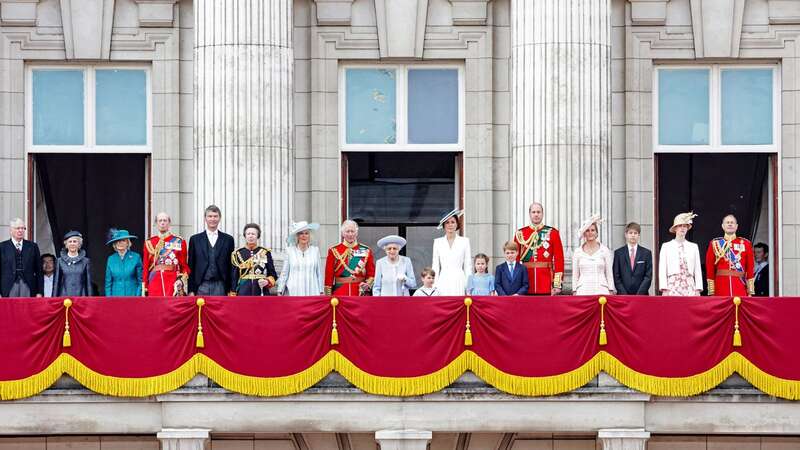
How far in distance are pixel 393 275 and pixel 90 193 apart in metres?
Result: 8.27

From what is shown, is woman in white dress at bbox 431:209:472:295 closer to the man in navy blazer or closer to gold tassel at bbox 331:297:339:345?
the man in navy blazer

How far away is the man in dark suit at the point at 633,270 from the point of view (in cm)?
3225

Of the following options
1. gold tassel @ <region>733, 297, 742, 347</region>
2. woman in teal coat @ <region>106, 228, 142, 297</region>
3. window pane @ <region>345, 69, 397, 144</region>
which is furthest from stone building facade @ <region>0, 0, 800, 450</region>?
gold tassel @ <region>733, 297, 742, 347</region>

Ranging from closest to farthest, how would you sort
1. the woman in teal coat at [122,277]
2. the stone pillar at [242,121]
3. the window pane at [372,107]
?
the woman in teal coat at [122,277]
the stone pillar at [242,121]
the window pane at [372,107]

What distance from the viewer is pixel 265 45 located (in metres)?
34.8

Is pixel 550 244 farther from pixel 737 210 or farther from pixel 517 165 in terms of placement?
pixel 737 210

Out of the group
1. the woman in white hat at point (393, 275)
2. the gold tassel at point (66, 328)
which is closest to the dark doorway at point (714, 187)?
the woman in white hat at point (393, 275)

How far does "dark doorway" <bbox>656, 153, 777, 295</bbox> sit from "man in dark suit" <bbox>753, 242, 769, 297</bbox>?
1670 mm

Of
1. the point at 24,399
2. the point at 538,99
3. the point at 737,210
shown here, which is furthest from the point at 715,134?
the point at 24,399

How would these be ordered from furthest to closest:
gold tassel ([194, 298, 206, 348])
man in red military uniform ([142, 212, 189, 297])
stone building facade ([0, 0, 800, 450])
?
stone building facade ([0, 0, 800, 450])
man in red military uniform ([142, 212, 189, 297])
gold tassel ([194, 298, 206, 348])

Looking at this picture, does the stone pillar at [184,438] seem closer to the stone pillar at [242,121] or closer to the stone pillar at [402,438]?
the stone pillar at [402,438]

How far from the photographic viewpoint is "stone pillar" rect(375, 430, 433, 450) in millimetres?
30281

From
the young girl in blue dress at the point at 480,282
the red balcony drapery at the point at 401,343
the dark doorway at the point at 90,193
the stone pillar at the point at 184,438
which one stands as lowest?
the stone pillar at the point at 184,438

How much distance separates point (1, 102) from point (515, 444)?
453 inches
